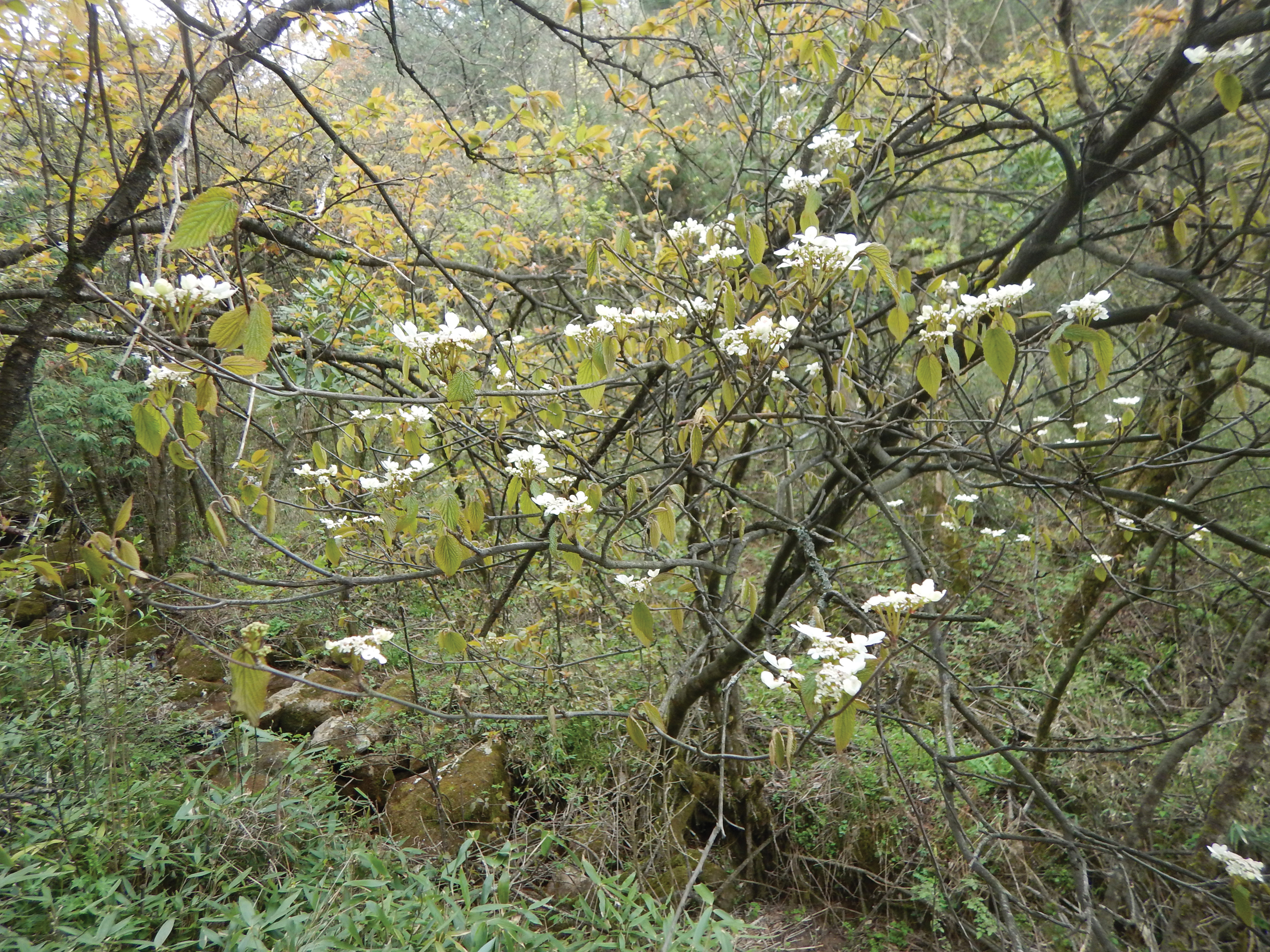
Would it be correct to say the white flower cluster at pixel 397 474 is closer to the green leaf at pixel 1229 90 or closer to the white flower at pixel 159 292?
the white flower at pixel 159 292

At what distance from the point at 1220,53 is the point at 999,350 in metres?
1.09

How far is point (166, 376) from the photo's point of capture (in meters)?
1.18

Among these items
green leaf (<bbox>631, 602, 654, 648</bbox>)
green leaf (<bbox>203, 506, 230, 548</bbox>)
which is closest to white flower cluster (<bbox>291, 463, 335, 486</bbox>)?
green leaf (<bbox>203, 506, 230, 548</bbox>)

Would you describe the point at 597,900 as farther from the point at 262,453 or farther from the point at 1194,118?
the point at 1194,118

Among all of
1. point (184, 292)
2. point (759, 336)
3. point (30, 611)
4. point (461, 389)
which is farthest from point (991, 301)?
point (30, 611)

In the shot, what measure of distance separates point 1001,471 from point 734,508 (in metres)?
0.80

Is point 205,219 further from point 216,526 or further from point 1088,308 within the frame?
point 1088,308

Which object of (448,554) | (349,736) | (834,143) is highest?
(834,143)

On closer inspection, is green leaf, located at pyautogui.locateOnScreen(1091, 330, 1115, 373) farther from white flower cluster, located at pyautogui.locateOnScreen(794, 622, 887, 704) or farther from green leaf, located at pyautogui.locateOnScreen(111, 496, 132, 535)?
green leaf, located at pyautogui.locateOnScreen(111, 496, 132, 535)

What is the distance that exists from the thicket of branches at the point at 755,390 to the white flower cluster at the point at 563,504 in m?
0.02

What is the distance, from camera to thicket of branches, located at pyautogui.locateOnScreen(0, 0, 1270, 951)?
5.00 ft

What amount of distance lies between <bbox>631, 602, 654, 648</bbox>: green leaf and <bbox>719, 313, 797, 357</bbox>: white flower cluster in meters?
0.63

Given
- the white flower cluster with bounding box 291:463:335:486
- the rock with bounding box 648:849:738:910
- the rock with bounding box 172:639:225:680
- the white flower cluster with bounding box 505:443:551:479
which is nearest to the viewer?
the white flower cluster with bounding box 505:443:551:479

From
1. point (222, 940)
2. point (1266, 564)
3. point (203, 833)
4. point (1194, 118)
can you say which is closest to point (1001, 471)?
point (1194, 118)
